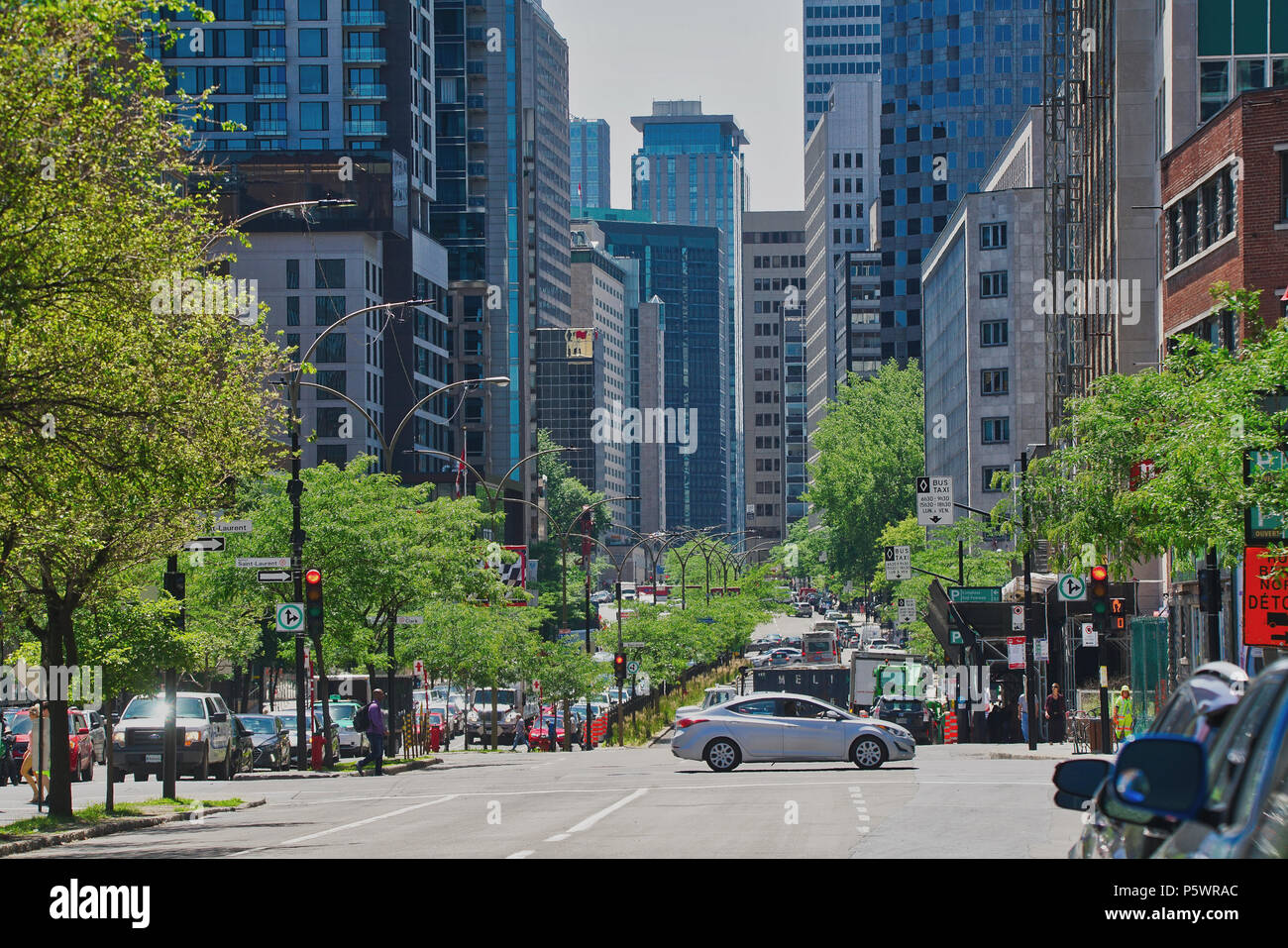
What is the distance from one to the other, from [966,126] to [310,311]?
3583 inches

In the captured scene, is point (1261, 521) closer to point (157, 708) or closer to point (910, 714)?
point (157, 708)

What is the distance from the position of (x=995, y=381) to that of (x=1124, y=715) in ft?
233

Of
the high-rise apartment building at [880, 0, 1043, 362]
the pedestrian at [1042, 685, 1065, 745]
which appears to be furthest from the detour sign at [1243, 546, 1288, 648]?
the high-rise apartment building at [880, 0, 1043, 362]

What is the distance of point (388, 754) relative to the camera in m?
48.2

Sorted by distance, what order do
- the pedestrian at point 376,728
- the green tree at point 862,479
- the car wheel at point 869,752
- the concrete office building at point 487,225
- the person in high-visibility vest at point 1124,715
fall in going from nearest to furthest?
the car wheel at point 869,752 → the pedestrian at point 376,728 → the person in high-visibility vest at point 1124,715 → the green tree at point 862,479 → the concrete office building at point 487,225

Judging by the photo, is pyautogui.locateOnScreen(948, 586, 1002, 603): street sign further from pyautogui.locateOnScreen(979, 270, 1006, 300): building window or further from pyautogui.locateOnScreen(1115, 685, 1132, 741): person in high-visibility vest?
pyautogui.locateOnScreen(979, 270, 1006, 300): building window

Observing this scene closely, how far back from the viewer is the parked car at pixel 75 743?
37594 mm

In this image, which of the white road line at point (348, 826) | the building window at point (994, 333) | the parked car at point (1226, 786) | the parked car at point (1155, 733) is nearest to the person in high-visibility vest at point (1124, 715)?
the white road line at point (348, 826)

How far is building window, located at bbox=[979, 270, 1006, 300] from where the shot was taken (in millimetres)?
110312

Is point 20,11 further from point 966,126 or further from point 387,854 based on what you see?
point 966,126

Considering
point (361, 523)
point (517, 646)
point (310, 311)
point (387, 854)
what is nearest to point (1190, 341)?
point (387, 854)

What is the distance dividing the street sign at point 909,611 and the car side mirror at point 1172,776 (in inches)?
3049

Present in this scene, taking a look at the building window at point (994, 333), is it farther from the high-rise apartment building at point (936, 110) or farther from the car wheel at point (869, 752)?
the car wheel at point (869, 752)
